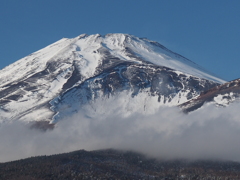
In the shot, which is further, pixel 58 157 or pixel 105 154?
pixel 105 154

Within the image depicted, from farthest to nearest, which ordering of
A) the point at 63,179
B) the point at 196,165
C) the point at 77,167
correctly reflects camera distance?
the point at 196,165
the point at 77,167
the point at 63,179

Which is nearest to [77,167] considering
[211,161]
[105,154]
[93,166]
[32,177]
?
[93,166]

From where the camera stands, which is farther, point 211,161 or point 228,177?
point 211,161

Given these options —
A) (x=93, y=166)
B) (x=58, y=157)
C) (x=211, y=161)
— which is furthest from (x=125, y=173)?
(x=211, y=161)

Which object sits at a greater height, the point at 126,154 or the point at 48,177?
the point at 126,154

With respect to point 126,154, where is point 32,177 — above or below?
below

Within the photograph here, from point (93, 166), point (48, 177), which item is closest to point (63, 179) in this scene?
point (48, 177)

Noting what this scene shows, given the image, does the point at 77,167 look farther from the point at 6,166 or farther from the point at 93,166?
the point at 6,166

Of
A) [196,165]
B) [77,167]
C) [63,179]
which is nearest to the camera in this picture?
[63,179]

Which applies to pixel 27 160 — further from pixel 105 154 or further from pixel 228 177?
pixel 228 177
